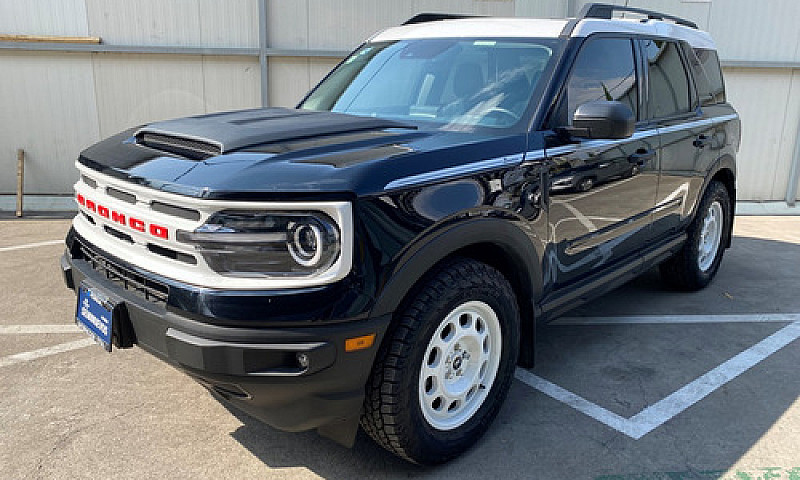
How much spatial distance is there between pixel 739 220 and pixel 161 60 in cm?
782

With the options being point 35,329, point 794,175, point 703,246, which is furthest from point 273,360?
point 794,175

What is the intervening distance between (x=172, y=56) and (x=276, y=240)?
22.1 feet

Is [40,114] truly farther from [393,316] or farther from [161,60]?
[393,316]

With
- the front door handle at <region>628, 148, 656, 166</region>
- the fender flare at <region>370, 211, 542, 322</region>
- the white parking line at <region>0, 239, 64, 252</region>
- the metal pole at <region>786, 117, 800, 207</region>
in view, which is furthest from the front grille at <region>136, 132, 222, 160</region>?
the metal pole at <region>786, 117, 800, 207</region>

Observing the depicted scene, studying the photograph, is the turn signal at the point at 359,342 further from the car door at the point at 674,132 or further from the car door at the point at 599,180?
the car door at the point at 674,132

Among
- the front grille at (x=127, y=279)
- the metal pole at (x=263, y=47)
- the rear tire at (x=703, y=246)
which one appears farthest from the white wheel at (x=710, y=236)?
the metal pole at (x=263, y=47)

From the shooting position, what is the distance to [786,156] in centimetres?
894

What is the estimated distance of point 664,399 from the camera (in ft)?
10.6

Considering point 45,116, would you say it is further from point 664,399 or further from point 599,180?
point 664,399

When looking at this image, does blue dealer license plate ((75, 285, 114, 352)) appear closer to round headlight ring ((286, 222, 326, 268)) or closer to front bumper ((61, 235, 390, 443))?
front bumper ((61, 235, 390, 443))

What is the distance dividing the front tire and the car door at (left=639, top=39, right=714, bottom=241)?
177 cm

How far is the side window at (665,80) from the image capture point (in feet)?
12.9

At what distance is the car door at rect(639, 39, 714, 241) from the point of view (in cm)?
393

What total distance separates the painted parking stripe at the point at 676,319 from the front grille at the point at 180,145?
2734mm
